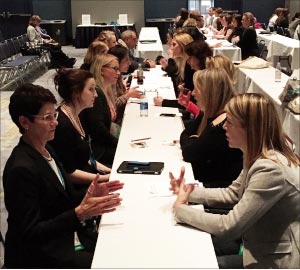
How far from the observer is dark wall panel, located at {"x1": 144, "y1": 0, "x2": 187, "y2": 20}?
16953 millimetres

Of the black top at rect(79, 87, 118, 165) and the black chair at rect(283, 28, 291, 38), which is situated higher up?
the black chair at rect(283, 28, 291, 38)

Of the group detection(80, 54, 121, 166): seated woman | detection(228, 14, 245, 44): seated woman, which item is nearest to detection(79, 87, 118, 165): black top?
detection(80, 54, 121, 166): seated woman

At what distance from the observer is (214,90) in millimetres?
3002

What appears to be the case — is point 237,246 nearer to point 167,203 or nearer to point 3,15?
point 167,203

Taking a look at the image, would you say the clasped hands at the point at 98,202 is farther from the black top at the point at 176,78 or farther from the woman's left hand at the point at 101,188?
the black top at the point at 176,78

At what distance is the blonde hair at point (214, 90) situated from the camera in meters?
3.00

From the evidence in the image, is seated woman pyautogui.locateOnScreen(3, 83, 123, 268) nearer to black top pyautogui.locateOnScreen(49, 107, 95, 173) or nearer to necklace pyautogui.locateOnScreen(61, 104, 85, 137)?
black top pyautogui.locateOnScreen(49, 107, 95, 173)

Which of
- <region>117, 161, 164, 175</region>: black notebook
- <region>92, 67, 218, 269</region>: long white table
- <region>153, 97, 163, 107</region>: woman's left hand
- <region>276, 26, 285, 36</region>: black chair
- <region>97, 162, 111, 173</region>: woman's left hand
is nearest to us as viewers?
<region>92, 67, 218, 269</region>: long white table

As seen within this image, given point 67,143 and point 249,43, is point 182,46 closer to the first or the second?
point 67,143

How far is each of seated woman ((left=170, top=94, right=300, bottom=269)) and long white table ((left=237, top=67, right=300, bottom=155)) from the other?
2611 mm

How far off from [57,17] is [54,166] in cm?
1513

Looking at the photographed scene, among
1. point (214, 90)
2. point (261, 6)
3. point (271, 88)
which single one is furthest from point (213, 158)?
point (261, 6)

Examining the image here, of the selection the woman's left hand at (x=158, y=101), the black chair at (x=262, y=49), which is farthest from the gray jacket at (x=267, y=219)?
the black chair at (x=262, y=49)

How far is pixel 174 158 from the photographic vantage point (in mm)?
3102
